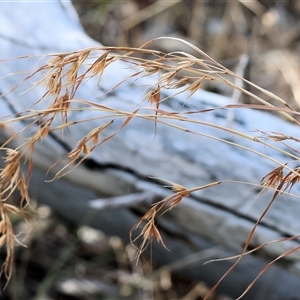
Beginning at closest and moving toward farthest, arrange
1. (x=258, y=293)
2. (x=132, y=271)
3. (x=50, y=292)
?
(x=258, y=293), (x=50, y=292), (x=132, y=271)

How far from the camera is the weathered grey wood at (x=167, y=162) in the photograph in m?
0.98

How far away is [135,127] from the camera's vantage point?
1010 millimetres

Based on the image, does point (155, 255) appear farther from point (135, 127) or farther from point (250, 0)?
point (250, 0)

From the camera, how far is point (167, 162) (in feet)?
3.27

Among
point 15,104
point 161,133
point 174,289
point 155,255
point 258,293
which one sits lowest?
point 174,289

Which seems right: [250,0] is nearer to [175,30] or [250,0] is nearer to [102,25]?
[175,30]

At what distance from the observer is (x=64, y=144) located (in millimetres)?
1018

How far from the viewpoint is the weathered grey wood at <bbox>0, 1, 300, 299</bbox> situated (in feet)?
3.20

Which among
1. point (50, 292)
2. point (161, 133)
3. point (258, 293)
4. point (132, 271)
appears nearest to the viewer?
point (161, 133)

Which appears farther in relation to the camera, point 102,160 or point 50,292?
point 50,292

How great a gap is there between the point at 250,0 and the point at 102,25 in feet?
2.47

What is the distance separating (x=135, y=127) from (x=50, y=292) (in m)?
0.81

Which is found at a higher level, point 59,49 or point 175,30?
point 59,49

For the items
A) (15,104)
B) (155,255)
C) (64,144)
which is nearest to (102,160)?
(64,144)
